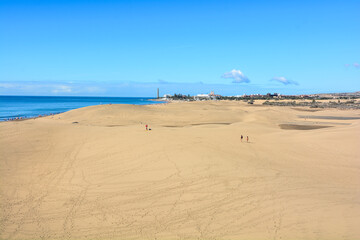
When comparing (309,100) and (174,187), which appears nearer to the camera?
(174,187)

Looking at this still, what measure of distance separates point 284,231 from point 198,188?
144 inches

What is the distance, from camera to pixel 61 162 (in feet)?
47.6

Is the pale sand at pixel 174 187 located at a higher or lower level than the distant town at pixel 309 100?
lower

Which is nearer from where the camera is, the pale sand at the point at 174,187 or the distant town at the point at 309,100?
the pale sand at the point at 174,187

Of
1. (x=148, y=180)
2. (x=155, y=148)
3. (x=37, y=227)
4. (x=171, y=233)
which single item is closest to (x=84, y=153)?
(x=155, y=148)

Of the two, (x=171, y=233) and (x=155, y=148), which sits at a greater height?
(x=155, y=148)

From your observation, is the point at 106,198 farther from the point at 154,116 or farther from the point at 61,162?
the point at 154,116

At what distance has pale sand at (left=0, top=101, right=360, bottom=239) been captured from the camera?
325 inches

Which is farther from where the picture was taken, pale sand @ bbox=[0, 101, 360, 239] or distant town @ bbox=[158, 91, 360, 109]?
distant town @ bbox=[158, 91, 360, 109]

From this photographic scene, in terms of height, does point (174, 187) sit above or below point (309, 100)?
below

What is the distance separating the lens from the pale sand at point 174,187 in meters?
8.25

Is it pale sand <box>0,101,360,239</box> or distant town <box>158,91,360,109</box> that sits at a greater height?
distant town <box>158,91,360,109</box>

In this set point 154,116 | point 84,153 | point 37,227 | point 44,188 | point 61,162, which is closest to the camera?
point 37,227

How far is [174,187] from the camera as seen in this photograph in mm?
10875
